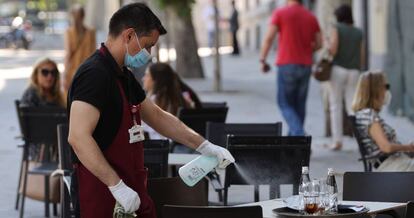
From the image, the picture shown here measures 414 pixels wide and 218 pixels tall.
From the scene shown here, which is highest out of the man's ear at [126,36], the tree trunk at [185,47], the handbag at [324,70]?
the tree trunk at [185,47]

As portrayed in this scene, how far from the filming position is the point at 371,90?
30.9 ft

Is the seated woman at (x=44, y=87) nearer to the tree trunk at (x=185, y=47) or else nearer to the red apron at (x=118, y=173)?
the red apron at (x=118, y=173)

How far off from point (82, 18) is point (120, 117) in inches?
345

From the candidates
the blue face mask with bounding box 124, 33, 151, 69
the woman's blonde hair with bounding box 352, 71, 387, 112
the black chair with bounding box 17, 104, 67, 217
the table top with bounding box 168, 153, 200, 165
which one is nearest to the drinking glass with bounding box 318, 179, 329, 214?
the blue face mask with bounding box 124, 33, 151, 69

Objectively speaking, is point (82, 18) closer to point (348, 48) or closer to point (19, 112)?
point (348, 48)

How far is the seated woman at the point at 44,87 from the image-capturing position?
33.3ft

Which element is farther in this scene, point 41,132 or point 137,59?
point 41,132

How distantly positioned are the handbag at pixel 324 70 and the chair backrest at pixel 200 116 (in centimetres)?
315

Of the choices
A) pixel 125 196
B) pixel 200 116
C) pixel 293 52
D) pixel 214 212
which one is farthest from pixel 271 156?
pixel 293 52

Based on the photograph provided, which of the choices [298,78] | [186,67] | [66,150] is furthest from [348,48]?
[186,67]

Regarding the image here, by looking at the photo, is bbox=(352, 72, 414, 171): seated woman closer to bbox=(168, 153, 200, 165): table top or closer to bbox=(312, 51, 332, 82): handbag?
bbox=(168, 153, 200, 165): table top

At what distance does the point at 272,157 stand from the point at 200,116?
6.69 feet

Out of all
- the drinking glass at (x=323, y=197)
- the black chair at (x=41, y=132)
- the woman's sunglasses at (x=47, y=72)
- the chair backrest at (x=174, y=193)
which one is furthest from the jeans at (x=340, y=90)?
the drinking glass at (x=323, y=197)

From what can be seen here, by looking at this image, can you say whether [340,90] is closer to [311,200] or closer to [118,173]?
[311,200]
